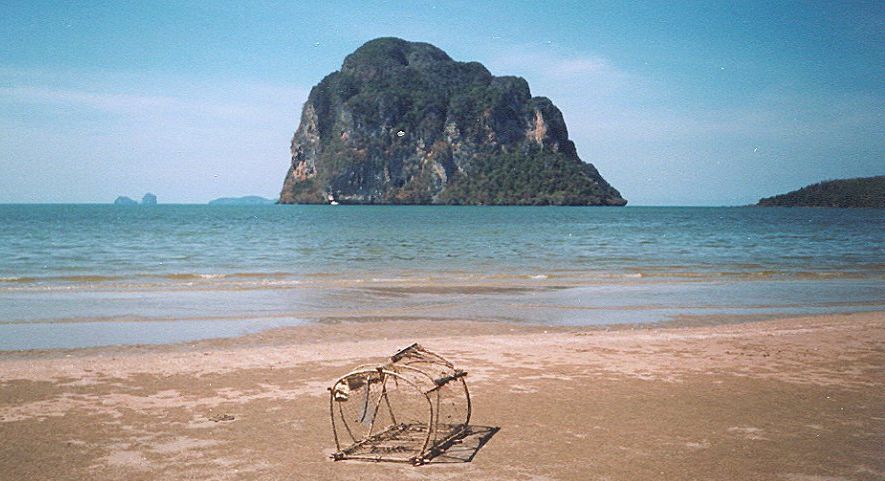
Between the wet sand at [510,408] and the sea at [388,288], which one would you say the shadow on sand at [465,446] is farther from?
the sea at [388,288]

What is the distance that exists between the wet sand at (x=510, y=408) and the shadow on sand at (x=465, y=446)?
0.11m

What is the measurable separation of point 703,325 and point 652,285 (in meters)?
8.41

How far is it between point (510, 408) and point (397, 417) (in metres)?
1.26

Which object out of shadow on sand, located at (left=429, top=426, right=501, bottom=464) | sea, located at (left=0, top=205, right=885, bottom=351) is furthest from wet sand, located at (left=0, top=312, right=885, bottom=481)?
sea, located at (left=0, top=205, right=885, bottom=351)

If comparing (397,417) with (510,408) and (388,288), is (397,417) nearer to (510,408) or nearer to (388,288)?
(510,408)

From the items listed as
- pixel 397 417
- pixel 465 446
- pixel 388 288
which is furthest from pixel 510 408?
pixel 388 288

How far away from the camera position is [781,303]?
1845cm

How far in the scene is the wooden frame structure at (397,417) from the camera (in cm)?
613

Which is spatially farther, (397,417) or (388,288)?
(388,288)

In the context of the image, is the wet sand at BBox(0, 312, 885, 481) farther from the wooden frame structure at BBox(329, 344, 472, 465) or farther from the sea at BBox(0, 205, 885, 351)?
the sea at BBox(0, 205, 885, 351)

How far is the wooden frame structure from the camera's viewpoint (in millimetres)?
6128

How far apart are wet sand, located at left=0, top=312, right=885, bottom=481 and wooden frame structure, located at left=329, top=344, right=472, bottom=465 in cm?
21

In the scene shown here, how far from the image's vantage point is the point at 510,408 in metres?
7.86

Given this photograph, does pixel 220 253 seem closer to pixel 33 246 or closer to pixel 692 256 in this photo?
pixel 33 246
